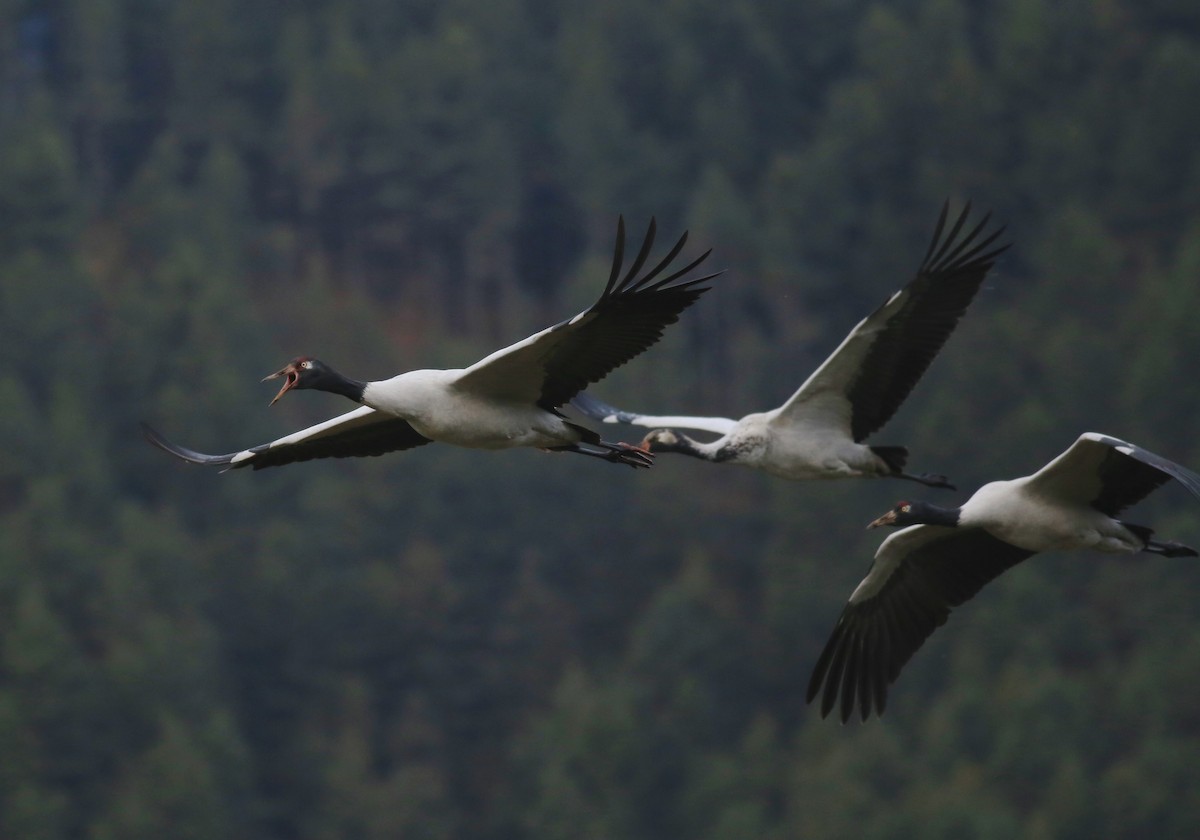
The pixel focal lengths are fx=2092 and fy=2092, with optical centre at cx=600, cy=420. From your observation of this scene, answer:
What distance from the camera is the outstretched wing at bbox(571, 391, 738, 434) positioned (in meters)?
17.2

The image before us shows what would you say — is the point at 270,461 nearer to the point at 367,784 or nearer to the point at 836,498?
the point at 367,784

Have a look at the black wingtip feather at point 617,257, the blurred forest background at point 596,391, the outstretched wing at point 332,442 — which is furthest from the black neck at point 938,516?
the blurred forest background at point 596,391

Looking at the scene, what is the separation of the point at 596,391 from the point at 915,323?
1673 inches

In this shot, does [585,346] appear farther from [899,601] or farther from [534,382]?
[899,601]

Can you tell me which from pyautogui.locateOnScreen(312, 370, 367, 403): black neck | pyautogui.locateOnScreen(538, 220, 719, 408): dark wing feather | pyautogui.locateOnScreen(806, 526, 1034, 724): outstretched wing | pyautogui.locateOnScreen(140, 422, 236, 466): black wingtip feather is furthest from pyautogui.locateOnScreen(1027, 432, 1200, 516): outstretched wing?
pyautogui.locateOnScreen(140, 422, 236, 466): black wingtip feather

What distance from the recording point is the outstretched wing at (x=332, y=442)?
15.8 metres

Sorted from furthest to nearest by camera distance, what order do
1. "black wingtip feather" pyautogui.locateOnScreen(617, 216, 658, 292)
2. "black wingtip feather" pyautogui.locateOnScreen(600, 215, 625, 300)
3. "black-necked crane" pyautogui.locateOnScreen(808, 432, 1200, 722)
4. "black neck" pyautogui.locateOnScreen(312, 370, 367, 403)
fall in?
"black neck" pyautogui.locateOnScreen(312, 370, 367, 403), "black-necked crane" pyautogui.locateOnScreen(808, 432, 1200, 722), "black wingtip feather" pyautogui.locateOnScreen(617, 216, 658, 292), "black wingtip feather" pyautogui.locateOnScreen(600, 215, 625, 300)

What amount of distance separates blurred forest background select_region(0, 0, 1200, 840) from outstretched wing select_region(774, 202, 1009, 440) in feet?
124

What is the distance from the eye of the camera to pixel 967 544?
1603 cm

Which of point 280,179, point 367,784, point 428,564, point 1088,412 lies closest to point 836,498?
point 1088,412

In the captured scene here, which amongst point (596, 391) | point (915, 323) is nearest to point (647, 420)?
point (915, 323)

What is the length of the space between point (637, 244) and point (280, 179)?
54.4 ft

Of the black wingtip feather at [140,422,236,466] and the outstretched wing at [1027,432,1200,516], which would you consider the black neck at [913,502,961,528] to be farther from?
the black wingtip feather at [140,422,236,466]

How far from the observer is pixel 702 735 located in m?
62.1
